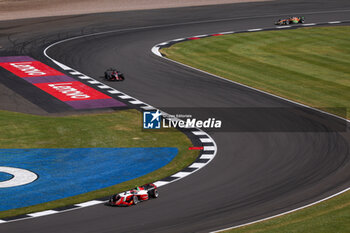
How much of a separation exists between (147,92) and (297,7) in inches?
1577

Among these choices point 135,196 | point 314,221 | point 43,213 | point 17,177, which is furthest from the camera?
point 17,177

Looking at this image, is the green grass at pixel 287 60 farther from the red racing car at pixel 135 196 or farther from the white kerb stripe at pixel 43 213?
the white kerb stripe at pixel 43 213

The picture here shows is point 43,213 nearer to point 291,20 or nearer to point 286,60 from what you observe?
point 286,60

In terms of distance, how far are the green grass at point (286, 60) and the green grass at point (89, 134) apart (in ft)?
36.1

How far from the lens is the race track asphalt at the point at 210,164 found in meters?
26.4

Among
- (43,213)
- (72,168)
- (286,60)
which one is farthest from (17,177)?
(286,60)

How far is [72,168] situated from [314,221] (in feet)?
43.2

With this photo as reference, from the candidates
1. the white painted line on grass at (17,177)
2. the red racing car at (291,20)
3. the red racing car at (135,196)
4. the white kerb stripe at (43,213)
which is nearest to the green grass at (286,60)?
the red racing car at (291,20)

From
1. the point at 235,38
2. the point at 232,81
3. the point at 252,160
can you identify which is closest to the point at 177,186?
the point at 252,160

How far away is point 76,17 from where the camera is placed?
256ft

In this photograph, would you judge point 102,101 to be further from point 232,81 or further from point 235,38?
point 235,38

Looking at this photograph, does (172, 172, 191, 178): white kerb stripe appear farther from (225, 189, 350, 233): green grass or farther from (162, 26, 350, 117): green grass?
(162, 26, 350, 117): green grass

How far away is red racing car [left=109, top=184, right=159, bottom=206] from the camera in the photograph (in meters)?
27.8

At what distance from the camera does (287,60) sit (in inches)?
2237
